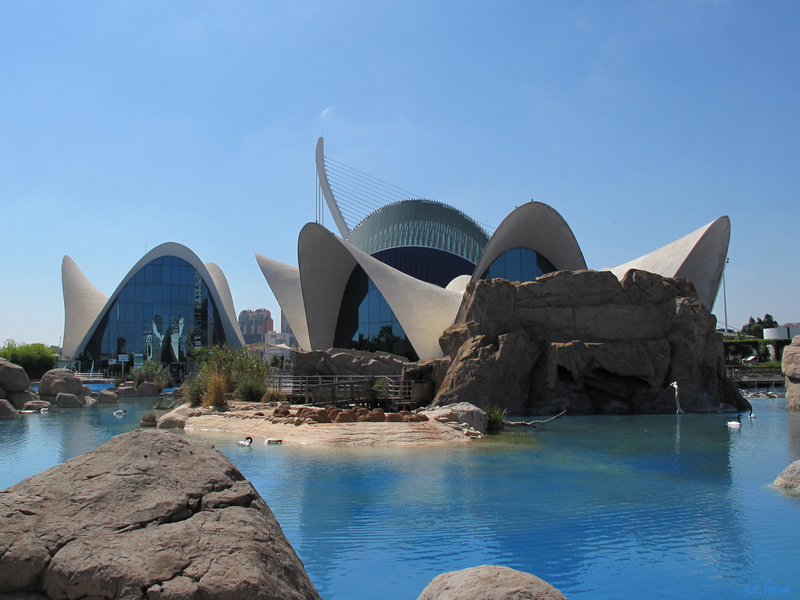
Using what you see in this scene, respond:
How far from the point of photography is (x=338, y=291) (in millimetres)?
32875

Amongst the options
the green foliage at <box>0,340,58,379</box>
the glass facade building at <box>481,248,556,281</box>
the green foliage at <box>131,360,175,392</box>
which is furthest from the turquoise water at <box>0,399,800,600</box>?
the green foliage at <box>0,340,58,379</box>

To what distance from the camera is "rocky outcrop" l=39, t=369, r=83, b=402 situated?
89.2ft

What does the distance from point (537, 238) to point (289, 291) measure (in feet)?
46.3

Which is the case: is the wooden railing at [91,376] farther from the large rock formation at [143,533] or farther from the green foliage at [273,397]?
the large rock formation at [143,533]

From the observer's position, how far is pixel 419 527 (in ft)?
24.3

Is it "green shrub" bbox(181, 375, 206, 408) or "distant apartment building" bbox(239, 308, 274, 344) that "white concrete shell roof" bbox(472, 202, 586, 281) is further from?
"distant apartment building" bbox(239, 308, 274, 344)

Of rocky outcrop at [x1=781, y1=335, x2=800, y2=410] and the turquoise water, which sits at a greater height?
rocky outcrop at [x1=781, y1=335, x2=800, y2=410]

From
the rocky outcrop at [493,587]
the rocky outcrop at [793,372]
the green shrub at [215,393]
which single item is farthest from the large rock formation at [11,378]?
the rocky outcrop at [793,372]

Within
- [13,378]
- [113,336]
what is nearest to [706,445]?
[13,378]

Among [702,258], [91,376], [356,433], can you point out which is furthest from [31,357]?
[702,258]

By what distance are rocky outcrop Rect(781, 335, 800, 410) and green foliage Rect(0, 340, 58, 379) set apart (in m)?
39.3

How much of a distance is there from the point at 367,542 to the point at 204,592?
14.2ft

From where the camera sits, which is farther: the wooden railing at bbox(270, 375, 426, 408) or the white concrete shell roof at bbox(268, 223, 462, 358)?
the white concrete shell roof at bbox(268, 223, 462, 358)

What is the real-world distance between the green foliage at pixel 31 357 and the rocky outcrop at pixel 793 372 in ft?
129
